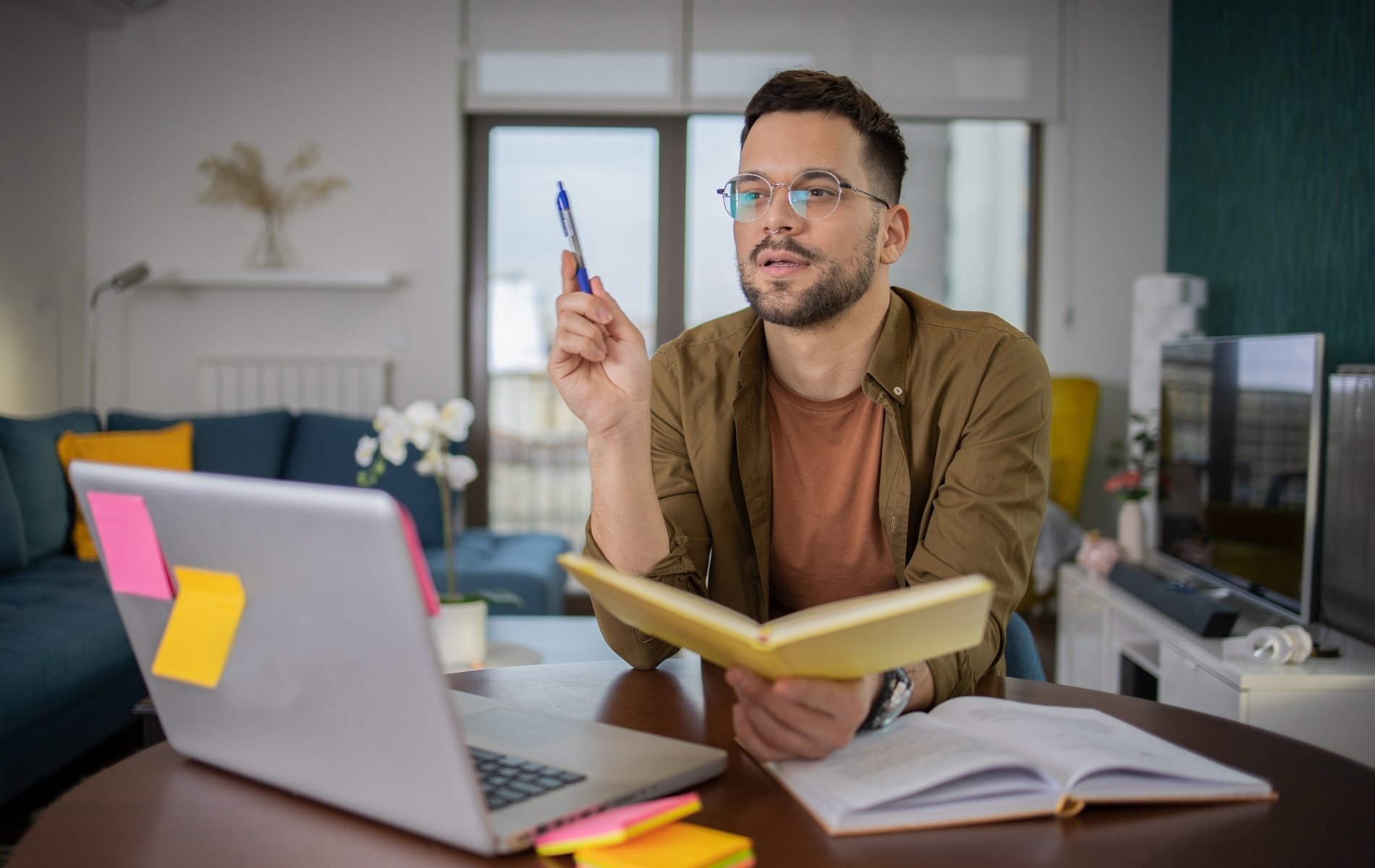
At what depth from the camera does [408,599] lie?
553 mm

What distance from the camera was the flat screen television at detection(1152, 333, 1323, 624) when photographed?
2.32 metres

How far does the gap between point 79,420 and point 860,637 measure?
142 inches

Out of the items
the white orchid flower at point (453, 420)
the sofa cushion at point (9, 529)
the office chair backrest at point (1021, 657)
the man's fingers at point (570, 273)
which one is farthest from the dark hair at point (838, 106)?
the sofa cushion at point (9, 529)

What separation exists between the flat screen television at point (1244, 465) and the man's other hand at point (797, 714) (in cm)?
194

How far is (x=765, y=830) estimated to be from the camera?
0.66 meters

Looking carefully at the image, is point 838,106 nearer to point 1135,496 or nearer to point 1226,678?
point 1226,678

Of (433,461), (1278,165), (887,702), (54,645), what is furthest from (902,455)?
(1278,165)

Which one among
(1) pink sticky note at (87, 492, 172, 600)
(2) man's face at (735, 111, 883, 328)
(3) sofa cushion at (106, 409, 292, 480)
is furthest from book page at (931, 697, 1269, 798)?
(3) sofa cushion at (106, 409, 292, 480)

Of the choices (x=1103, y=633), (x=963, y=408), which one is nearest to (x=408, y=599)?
(x=963, y=408)

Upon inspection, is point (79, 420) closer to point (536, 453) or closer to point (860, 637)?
point (536, 453)

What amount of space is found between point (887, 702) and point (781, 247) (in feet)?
2.35

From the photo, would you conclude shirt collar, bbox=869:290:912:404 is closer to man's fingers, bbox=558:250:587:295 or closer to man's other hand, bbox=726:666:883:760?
man's fingers, bbox=558:250:587:295

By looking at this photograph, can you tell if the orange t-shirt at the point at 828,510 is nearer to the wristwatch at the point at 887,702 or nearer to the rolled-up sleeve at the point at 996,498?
the rolled-up sleeve at the point at 996,498

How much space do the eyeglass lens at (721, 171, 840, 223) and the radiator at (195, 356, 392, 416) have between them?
3.41 m
